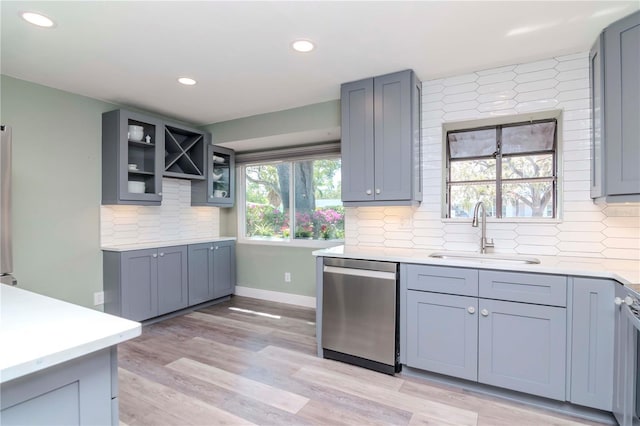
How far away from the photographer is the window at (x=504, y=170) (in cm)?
267

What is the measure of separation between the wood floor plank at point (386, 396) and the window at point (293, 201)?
1811 mm

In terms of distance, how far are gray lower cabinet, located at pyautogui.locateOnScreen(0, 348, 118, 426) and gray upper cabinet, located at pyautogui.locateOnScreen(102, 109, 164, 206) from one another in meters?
2.74

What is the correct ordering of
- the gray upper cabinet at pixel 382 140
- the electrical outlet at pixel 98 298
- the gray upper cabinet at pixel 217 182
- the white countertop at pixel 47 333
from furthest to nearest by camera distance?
the gray upper cabinet at pixel 217 182, the electrical outlet at pixel 98 298, the gray upper cabinet at pixel 382 140, the white countertop at pixel 47 333

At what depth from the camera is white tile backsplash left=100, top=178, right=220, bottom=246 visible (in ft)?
11.5

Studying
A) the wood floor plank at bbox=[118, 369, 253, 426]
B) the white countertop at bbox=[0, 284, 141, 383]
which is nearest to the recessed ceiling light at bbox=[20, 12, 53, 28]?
the white countertop at bbox=[0, 284, 141, 383]

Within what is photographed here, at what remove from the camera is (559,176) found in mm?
2551

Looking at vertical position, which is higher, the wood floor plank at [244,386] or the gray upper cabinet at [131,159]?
the gray upper cabinet at [131,159]

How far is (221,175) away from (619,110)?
3.98 meters

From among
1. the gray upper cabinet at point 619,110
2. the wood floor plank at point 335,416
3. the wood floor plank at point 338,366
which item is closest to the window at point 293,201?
the wood floor plank at point 338,366

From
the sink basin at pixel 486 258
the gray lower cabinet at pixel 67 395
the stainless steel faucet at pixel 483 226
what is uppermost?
the stainless steel faucet at pixel 483 226

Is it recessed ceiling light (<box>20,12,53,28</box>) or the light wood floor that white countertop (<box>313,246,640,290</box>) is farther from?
recessed ceiling light (<box>20,12,53,28</box>)

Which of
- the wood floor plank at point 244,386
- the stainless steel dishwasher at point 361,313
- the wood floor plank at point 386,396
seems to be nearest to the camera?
the wood floor plank at point 386,396

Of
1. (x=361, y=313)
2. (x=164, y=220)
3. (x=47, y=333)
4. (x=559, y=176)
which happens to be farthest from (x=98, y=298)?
(x=559, y=176)

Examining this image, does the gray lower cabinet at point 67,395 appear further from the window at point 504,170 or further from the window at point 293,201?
the window at point 293,201
